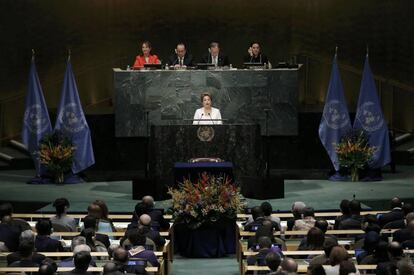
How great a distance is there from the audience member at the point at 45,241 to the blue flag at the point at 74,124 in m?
9.31

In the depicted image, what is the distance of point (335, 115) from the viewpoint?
2416 cm

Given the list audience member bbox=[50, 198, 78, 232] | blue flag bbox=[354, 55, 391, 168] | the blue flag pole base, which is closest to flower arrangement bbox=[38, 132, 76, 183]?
the blue flag pole base

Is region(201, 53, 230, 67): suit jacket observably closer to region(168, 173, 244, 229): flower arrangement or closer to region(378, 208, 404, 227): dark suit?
region(168, 173, 244, 229): flower arrangement

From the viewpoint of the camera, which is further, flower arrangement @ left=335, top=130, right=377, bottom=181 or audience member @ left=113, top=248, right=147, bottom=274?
flower arrangement @ left=335, top=130, right=377, bottom=181

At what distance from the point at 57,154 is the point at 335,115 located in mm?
5803

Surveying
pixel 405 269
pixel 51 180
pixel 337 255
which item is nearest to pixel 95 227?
pixel 337 255

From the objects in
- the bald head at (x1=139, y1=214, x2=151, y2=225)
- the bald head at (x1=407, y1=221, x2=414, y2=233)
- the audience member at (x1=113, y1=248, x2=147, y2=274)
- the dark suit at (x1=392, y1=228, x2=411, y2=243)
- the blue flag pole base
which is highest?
the blue flag pole base

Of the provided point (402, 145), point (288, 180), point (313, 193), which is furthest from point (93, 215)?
point (402, 145)

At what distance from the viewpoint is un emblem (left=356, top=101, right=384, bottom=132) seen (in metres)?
24.1

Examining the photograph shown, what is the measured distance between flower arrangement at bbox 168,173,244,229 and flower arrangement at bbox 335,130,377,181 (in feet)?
20.9

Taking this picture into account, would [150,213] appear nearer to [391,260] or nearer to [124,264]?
[124,264]

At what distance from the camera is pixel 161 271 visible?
556 inches

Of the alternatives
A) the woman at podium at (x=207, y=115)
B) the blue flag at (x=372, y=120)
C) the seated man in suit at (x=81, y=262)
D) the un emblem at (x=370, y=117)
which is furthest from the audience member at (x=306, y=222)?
the un emblem at (x=370, y=117)

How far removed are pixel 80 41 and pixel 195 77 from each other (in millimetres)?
5376
